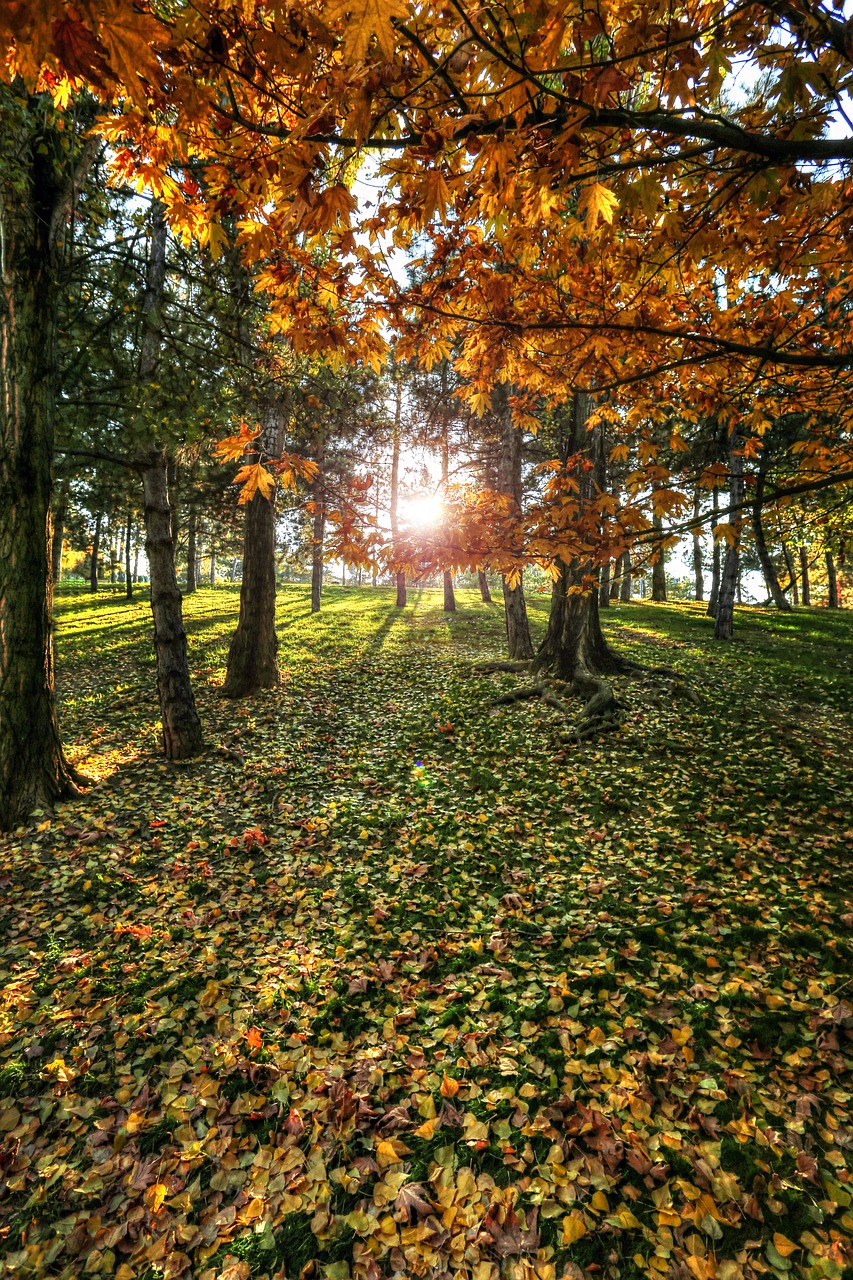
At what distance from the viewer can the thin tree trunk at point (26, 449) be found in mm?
5148

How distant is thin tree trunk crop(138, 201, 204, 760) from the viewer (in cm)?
699

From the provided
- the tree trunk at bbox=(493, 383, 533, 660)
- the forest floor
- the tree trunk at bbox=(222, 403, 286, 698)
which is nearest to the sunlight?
the forest floor

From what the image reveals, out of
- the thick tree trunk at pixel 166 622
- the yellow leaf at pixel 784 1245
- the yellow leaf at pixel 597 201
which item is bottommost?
the yellow leaf at pixel 784 1245

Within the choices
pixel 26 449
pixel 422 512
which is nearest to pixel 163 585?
pixel 26 449

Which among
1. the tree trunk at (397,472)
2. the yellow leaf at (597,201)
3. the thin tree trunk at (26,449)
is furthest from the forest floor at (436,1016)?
the tree trunk at (397,472)

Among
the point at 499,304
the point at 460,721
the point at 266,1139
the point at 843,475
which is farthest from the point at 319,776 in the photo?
the point at 843,475

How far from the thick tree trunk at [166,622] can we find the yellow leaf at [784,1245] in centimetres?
686

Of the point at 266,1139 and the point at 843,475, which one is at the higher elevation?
the point at 843,475

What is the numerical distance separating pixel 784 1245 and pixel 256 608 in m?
9.53

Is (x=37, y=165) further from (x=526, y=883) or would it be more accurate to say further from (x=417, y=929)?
(x=526, y=883)

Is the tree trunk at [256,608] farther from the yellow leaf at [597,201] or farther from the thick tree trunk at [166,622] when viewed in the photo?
the yellow leaf at [597,201]

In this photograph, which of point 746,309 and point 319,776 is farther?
point 319,776

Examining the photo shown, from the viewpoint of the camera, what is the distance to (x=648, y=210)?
225cm

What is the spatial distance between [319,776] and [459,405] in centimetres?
1336
